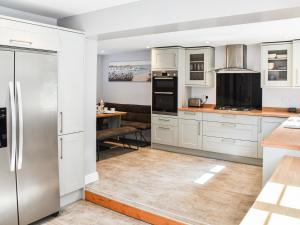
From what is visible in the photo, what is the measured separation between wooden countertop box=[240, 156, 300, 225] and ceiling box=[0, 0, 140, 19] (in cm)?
227

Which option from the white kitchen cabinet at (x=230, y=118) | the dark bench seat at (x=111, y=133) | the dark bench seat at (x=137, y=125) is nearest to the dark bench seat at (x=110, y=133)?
the dark bench seat at (x=111, y=133)

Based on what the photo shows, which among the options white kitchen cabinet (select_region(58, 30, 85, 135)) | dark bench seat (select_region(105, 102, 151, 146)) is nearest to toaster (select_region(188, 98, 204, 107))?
dark bench seat (select_region(105, 102, 151, 146))

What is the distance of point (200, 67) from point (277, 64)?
150cm

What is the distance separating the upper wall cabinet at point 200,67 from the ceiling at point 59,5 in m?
3.15

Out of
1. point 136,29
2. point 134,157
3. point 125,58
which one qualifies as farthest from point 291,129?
point 125,58

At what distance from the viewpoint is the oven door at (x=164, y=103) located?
610cm

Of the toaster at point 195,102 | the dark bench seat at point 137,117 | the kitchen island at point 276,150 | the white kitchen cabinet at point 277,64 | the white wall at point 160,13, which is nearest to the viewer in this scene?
the white wall at point 160,13

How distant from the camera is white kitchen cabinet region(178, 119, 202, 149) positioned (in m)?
5.79

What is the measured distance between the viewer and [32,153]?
2.96 m

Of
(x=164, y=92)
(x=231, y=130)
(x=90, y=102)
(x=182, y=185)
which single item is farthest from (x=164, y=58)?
(x=182, y=185)

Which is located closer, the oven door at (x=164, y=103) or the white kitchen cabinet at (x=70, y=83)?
the white kitchen cabinet at (x=70, y=83)

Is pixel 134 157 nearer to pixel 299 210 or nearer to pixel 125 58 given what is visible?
pixel 125 58

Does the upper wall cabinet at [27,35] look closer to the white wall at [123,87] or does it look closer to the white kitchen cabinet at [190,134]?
the white kitchen cabinet at [190,134]

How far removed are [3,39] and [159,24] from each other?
1492 millimetres
